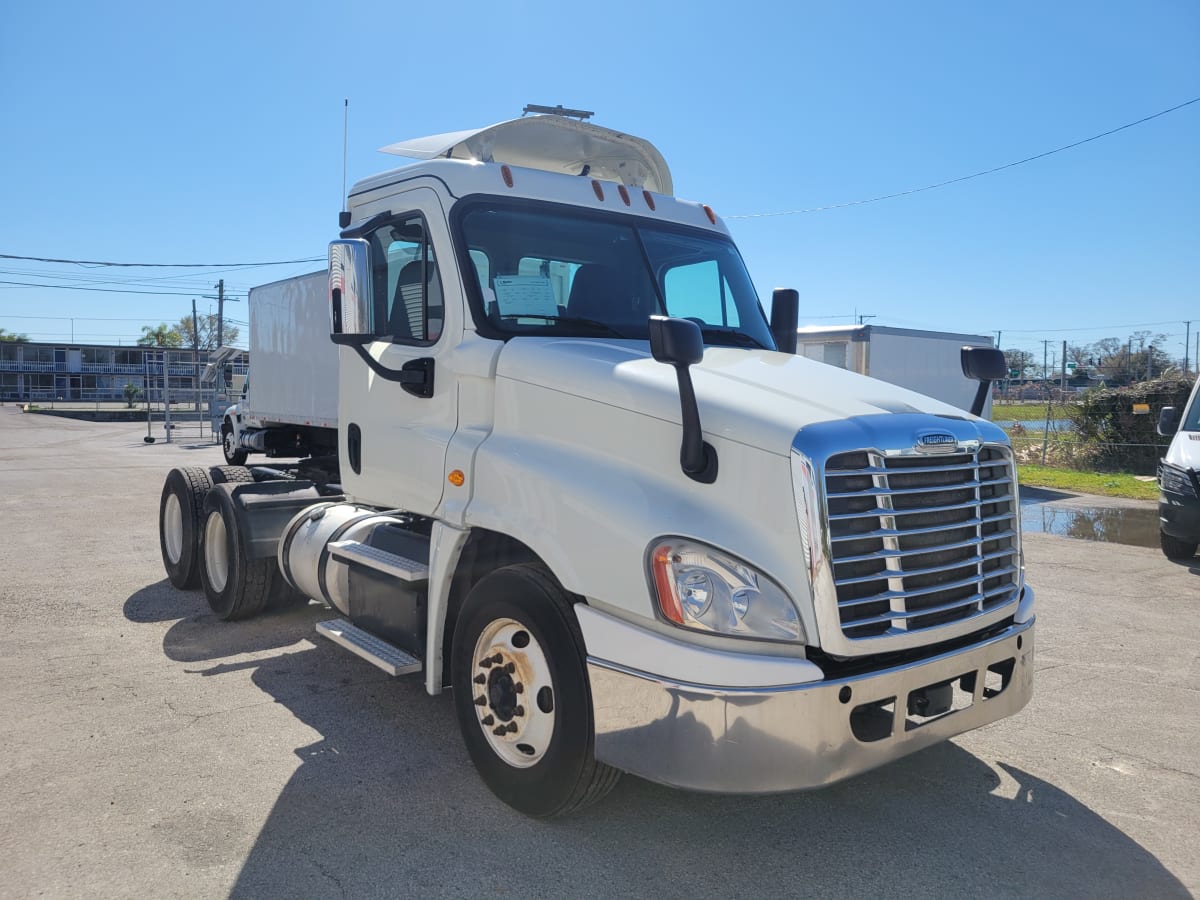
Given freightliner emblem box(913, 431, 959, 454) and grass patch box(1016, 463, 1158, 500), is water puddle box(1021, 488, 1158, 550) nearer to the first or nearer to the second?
grass patch box(1016, 463, 1158, 500)

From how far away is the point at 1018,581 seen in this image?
3.76m

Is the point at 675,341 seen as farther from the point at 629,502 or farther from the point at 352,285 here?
the point at 352,285

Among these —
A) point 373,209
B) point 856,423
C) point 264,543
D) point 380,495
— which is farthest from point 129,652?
point 856,423

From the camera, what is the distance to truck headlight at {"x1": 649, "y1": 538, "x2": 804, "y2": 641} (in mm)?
3000

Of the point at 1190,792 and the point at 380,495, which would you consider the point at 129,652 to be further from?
the point at 1190,792

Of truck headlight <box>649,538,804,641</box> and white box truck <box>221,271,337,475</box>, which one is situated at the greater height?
white box truck <box>221,271,337,475</box>

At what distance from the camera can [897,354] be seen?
1661 cm

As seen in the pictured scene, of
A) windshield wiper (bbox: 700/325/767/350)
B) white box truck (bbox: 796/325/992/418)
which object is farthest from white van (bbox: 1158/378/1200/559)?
windshield wiper (bbox: 700/325/767/350)

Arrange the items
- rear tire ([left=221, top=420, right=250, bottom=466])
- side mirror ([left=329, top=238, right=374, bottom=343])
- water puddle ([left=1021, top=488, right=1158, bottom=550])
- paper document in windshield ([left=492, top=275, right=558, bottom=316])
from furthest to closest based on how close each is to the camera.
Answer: rear tire ([left=221, top=420, right=250, bottom=466]) < water puddle ([left=1021, top=488, right=1158, bottom=550]) < paper document in windshield ([left=492, top=275, right=558, bottom=316]) < side mirror ([left=329, top=238, right=374, bottom=343])

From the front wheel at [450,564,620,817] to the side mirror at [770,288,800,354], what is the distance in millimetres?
2292

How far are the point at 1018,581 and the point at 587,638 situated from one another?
72.6 inches

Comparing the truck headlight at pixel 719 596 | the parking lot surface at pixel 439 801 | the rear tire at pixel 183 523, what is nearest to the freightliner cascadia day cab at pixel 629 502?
the truck headlight at pixel 719 596

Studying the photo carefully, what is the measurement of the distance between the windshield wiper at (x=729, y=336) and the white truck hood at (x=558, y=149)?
3.78ft

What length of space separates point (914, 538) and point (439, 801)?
2.24 meters
